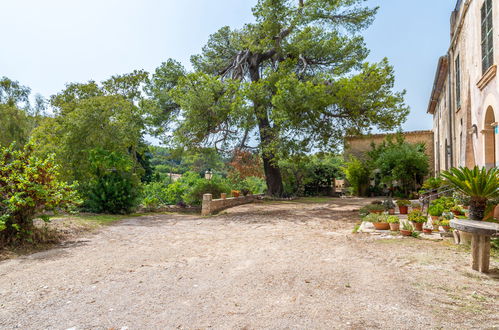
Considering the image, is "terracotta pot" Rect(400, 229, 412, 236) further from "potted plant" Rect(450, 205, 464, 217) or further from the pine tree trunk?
the pine tree trunk

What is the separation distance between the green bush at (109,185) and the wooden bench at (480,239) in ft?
35.3

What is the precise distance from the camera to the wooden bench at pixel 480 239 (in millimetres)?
3933

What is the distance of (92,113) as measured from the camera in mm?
12008

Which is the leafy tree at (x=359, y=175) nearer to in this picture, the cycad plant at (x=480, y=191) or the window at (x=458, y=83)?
the window at (x=458, y=83)

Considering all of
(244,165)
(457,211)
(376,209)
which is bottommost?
(376,209)

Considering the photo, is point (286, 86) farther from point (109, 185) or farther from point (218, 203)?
point (109, 185)

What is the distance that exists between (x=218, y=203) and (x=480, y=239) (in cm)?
988

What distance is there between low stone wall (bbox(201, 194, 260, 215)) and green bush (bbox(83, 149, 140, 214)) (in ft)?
9.13

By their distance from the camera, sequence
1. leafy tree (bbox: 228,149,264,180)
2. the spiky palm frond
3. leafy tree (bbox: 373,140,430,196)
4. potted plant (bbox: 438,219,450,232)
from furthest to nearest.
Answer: leafy tree (bbox: 228,149,264,180) < leafy tree (bbox: 373,140,430,196) < potted plant (bbox: 438,219,450,232) < the spiky palm frond

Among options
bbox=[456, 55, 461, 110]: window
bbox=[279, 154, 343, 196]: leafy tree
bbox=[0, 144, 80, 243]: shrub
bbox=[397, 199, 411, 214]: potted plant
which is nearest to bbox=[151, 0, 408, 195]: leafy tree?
bbox=[456, 55, 461, 110]: window

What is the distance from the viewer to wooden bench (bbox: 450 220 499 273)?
3933 mm

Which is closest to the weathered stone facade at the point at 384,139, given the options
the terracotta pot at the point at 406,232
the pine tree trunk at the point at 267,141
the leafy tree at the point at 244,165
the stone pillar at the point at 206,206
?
the leafy tree at the point at 244,165

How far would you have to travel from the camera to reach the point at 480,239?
13.7 feet

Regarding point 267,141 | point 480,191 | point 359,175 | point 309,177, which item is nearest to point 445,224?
point 480,191
